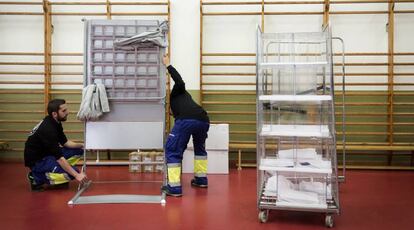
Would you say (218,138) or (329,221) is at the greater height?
(218,138)

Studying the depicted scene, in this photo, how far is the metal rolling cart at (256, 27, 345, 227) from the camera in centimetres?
341

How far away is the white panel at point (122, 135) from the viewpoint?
459cm

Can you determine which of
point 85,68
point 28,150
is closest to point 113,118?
point 85,68

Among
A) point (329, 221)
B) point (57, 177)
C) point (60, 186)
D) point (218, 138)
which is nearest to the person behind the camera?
point (329, 221)

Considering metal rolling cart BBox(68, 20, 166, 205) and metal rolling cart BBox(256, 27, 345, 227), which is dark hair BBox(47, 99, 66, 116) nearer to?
metal rolling cart BBox(68, 20, 166, 205)

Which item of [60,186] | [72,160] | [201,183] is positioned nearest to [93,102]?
[72,160]

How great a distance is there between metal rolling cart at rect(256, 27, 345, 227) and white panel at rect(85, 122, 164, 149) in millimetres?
1315

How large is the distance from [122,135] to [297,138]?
6.43 feet

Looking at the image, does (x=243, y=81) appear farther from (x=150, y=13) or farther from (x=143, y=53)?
(x=143, y=53)

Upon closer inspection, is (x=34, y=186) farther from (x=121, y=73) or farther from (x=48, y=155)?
(x=121, y=73)

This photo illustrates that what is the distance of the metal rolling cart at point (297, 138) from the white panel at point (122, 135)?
51.8 inches

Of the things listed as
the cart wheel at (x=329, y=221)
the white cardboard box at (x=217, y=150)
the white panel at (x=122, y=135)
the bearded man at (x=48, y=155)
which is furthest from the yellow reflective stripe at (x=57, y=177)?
the cart wheel at (x=329, y=221)

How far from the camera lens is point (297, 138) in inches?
148

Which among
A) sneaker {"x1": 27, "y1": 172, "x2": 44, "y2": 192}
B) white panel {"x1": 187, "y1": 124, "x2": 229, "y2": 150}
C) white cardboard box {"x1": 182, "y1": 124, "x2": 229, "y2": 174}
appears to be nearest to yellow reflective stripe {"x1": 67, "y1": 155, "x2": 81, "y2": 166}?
sneaker {"x1": 27, "y1": 172, "x2": 44, "y2": 192}
